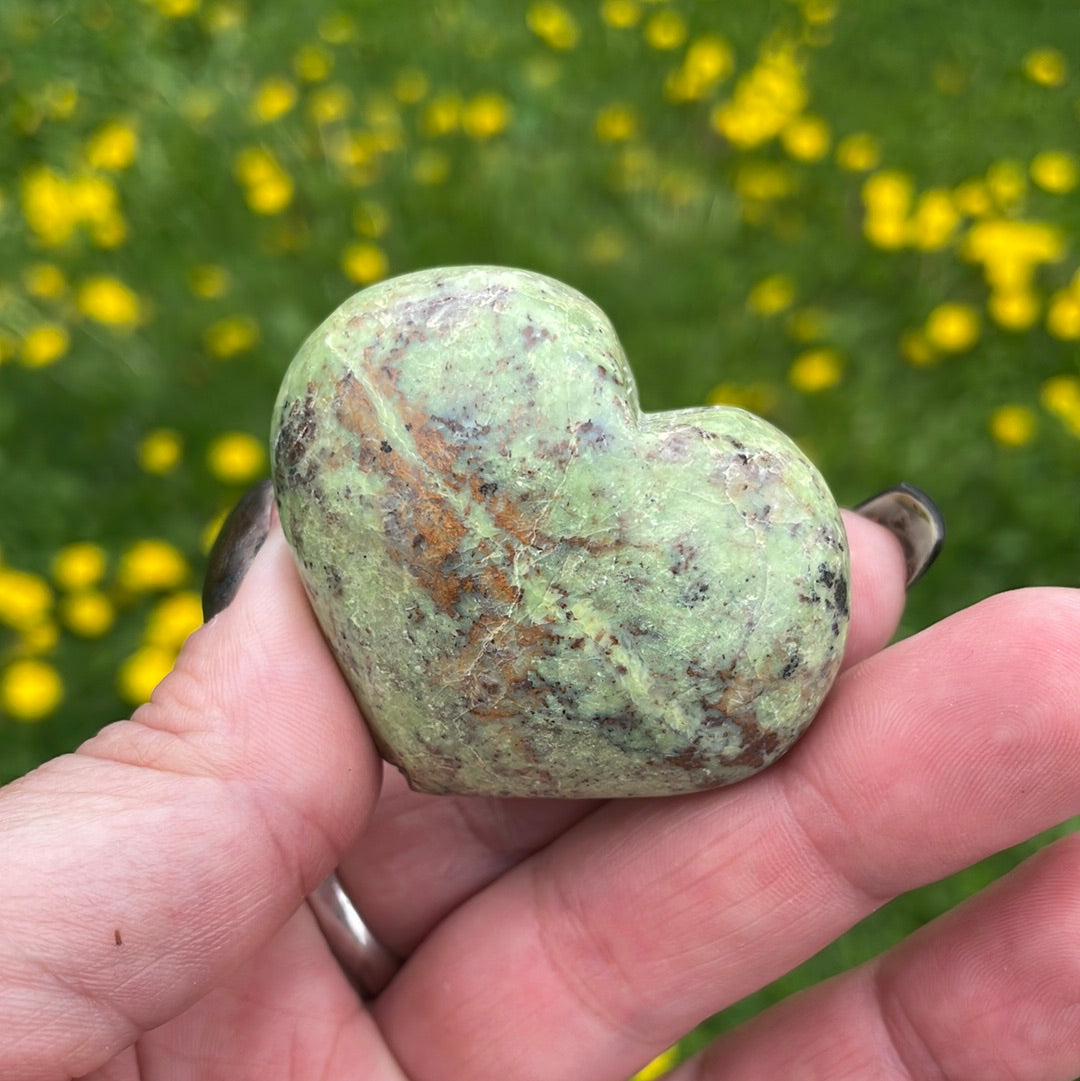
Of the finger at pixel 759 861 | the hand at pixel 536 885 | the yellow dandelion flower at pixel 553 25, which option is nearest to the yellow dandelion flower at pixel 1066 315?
the hand at pixel 536 885

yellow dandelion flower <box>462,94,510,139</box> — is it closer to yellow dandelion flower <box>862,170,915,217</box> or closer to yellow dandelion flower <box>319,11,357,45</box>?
yellow dandelion flower <box>319,11,357,45</box>

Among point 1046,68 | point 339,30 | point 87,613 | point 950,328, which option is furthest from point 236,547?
point 1046,68

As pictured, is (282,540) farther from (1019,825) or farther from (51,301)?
(51,301)

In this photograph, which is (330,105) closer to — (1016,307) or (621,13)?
(621,13)

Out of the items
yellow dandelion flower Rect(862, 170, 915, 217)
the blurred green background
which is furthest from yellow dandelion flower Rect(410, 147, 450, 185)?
yellow dandelion flower Rect(862, 170, 915, 217)

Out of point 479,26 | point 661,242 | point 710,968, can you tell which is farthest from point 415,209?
point 710,968
